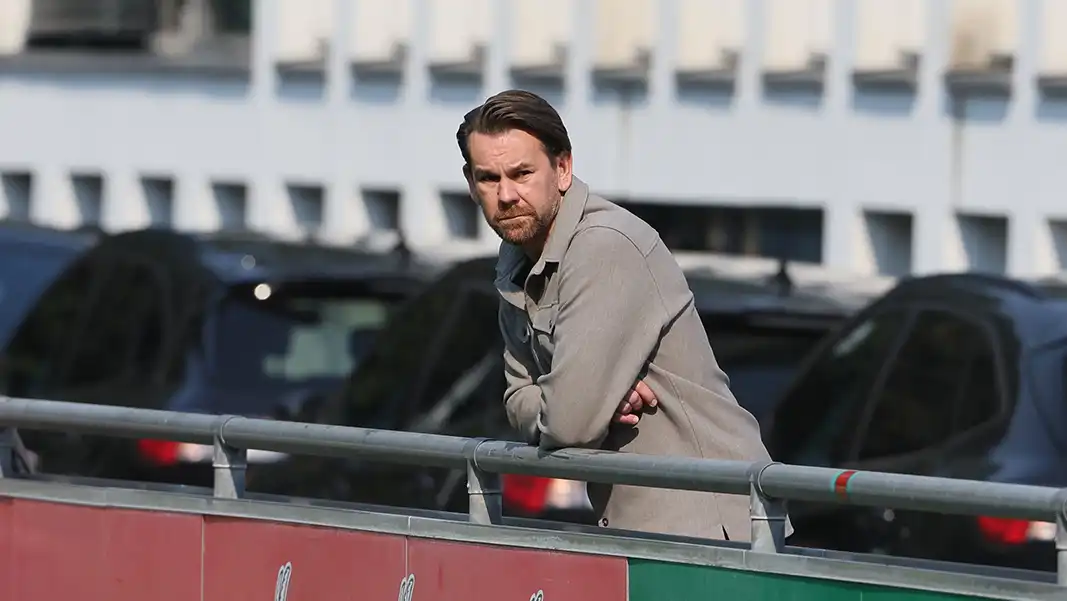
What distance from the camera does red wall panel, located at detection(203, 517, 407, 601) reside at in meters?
6.59

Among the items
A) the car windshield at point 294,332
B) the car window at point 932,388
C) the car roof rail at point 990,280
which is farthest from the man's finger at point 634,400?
the car windshield at point 294,332

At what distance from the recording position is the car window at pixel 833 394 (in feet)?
34.2

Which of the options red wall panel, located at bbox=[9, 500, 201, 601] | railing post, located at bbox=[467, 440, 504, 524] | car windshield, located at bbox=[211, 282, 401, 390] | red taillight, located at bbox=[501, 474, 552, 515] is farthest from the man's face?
car windshield, located at bbox=[211, 282, 401, 390]

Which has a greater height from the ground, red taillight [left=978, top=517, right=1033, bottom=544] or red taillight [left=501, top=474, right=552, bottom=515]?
red taillight [left=978, top=517, right=1033, bottom=544]

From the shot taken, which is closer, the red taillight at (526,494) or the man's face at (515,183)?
the man's face at (515,183)

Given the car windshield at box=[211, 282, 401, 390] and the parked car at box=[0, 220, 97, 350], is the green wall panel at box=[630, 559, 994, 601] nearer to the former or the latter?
the car windshield at box=[211, 282, 401, 390]

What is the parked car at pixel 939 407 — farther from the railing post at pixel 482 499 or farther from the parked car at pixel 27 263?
the parked car at pixel 27 263

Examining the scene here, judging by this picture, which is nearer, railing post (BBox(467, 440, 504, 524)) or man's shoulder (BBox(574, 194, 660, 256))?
man's shoulder (BBox(574, 194, 660, 256))

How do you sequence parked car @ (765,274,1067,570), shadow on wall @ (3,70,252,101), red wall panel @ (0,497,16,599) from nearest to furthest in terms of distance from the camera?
red wall panel @ (0,497,16,599) < parked car @ (765,274,1067,570) < shadow on wall @ (3,70,252,101)

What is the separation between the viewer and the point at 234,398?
527 inches

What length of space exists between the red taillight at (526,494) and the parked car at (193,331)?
1777 mm

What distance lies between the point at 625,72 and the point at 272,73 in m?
6.38

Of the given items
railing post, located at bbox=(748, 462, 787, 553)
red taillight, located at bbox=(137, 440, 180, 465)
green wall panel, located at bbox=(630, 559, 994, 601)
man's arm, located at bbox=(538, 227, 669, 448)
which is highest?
man's arm, located at bbox=(538, 227, 669, 448)

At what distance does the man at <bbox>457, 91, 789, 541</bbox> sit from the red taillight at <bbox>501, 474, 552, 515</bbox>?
4.57 meters
